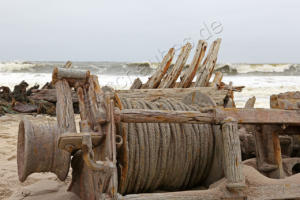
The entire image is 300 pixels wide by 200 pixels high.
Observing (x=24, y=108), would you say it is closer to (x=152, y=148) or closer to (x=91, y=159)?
(x=152, y=148)

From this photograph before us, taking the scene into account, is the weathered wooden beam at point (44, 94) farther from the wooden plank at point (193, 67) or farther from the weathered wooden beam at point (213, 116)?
the weathered wooden beam at point (213, 116)

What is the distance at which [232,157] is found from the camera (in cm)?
296

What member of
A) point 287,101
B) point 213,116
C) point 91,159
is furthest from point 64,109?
point 287,101

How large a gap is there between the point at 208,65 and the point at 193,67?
0.27 m

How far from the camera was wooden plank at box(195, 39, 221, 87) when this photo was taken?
6.40 meters

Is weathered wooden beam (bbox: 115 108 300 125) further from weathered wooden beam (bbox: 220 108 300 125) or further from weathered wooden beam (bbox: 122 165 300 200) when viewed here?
weathered wooden beam (bbox: 122 165 300 200)

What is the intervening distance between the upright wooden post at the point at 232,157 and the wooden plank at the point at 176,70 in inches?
144

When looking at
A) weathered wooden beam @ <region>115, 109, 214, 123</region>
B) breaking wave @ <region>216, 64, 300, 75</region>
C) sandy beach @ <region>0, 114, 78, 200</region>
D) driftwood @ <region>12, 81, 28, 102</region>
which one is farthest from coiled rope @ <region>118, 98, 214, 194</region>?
breaking wave @ <region>216, 64, 300, 75</region>

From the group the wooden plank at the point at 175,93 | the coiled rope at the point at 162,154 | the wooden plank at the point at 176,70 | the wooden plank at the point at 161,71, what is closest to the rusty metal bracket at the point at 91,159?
the coiled rope at the point at 162,154

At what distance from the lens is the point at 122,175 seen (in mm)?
3131

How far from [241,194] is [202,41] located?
402cm

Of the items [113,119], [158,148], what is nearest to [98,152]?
[113,119]

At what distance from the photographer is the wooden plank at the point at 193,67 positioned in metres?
6.48

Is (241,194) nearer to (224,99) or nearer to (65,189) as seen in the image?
(65,189)
